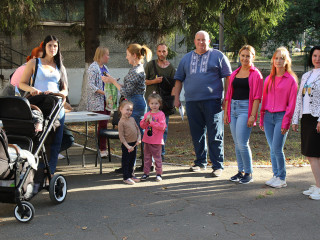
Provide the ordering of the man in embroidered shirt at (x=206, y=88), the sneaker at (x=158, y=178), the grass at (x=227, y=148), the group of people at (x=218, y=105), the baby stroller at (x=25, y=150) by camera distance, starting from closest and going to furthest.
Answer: the baby stroller at (x=25, y=150)
the group of people at (x=218, y=105)
the sneaker at (x=158, y=178)
the man in embroidered shirt at (x=206, y=88)
the grass at (x=227, y=148)

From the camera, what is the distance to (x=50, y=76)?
650cm

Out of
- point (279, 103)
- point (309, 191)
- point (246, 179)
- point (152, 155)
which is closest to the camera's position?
point (309, 191)

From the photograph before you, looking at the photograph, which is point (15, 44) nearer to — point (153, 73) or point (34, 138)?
point (153, 73)

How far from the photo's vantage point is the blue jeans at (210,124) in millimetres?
7352

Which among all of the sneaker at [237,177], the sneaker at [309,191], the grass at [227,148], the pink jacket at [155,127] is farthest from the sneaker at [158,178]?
the sneaker at [309,191]

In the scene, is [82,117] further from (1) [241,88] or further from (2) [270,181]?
(2) [270,181]

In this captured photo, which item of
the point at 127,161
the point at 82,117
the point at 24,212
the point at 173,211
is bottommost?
the point at 173,211

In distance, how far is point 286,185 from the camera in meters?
6.80

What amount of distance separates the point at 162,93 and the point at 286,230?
12.7ft

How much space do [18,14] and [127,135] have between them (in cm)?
590

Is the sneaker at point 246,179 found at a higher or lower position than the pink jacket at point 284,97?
lower

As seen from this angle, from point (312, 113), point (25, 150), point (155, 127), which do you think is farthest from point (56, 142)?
point (312, 113)

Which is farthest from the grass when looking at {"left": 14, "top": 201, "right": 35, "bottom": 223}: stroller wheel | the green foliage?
{"left": 14, "top": 201, "right": 35, "bottom": 223}: stroller wheel

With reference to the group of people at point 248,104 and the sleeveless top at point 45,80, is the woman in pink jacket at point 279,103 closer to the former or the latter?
the group of people at point 248,104
